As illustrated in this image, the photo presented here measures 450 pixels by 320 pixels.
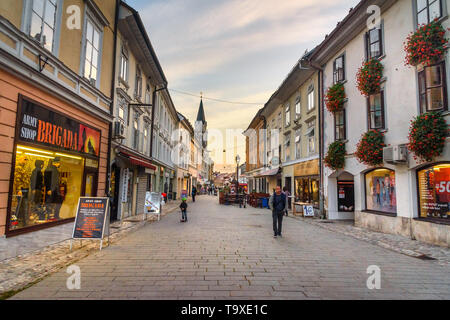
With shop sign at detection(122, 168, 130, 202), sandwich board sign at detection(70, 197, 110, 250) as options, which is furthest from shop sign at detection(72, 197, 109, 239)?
shop sign at detection(122, 168, 130, 202)

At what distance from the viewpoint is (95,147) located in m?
9.77

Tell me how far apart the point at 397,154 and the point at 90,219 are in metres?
9.95

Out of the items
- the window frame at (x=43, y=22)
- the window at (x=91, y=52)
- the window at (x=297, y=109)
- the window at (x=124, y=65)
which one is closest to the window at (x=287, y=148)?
the window at (x=297, y=109)

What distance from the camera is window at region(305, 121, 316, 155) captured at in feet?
54.3

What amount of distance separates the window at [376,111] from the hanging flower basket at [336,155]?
214 centimetres

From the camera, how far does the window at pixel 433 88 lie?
802 centimetres

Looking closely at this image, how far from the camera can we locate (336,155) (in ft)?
43.0

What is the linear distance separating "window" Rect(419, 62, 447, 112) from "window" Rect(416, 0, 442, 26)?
5.17ft

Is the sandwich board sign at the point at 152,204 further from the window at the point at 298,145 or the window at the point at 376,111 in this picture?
the window at the point at 298,145

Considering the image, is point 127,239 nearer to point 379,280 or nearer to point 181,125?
point 379,280

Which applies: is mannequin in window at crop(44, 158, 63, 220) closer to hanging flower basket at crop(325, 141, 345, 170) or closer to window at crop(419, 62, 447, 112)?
window at crop(419, 62, 447, 112)

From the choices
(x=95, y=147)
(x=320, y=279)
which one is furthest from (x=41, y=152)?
(x=320, y=279)

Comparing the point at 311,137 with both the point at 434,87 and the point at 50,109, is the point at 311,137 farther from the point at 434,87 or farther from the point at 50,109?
the point at 50,109
